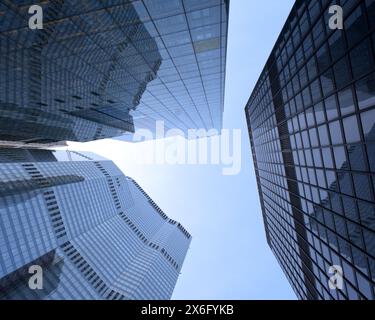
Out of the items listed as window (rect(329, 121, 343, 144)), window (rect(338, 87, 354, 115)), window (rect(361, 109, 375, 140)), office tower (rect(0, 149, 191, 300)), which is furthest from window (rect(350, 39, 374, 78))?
office tower (rect(0, 149, 191, 300))

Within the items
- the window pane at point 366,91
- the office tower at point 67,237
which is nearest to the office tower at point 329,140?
the window pane at point 366,91

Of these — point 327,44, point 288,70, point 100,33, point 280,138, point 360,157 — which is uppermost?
point 100,33

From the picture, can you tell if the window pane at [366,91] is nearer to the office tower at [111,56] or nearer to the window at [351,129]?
the window at [351,129]

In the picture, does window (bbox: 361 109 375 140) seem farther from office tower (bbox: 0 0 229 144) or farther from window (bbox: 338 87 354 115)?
office tower (bbox: 0 0 229 144)

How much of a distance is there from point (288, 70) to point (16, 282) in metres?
114

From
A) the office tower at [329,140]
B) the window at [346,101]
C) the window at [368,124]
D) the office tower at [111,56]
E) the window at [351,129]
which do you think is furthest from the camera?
the office tower at [111,56]

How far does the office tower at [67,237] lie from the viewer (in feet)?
334

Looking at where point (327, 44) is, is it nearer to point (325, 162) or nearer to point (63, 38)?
point (325, 162)

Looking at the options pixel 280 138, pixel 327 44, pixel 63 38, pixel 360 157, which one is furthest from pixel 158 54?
pixel 360 157

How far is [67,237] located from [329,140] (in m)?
138

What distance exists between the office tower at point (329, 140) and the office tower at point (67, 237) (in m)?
92.9

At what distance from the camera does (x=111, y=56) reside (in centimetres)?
3120

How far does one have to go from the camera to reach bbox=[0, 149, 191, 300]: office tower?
334 ft

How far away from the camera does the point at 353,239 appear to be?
55.3 ft
